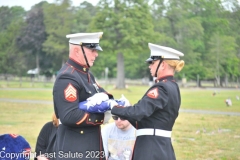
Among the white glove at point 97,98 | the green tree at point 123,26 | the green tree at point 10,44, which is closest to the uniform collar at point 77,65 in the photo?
the white glove at point 97,98

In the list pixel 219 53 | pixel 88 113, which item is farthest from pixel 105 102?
pixel 219 53

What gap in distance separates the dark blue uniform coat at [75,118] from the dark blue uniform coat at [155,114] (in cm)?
25

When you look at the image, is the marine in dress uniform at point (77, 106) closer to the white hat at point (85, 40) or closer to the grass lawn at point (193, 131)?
the white hat at point (85, 40)

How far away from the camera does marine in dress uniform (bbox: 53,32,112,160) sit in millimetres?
3395

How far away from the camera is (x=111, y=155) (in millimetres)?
4820

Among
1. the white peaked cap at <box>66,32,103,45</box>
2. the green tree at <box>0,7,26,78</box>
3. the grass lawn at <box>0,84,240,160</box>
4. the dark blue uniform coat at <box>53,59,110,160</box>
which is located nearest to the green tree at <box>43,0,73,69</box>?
the green tree at <box>0,7,26,78</box>

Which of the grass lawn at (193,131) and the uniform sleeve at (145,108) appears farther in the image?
the grass lawn at (193,131)

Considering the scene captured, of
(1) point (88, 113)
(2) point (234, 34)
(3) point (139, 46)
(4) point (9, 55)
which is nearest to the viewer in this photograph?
(1) point (88, 113)

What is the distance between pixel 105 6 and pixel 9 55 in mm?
23733

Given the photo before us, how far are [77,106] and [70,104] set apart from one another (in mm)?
63

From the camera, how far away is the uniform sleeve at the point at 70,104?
3369mm

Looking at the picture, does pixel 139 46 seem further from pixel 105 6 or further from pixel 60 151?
pixel 60 151

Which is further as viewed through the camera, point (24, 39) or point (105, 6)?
point (105, 6)

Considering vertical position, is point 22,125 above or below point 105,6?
below
